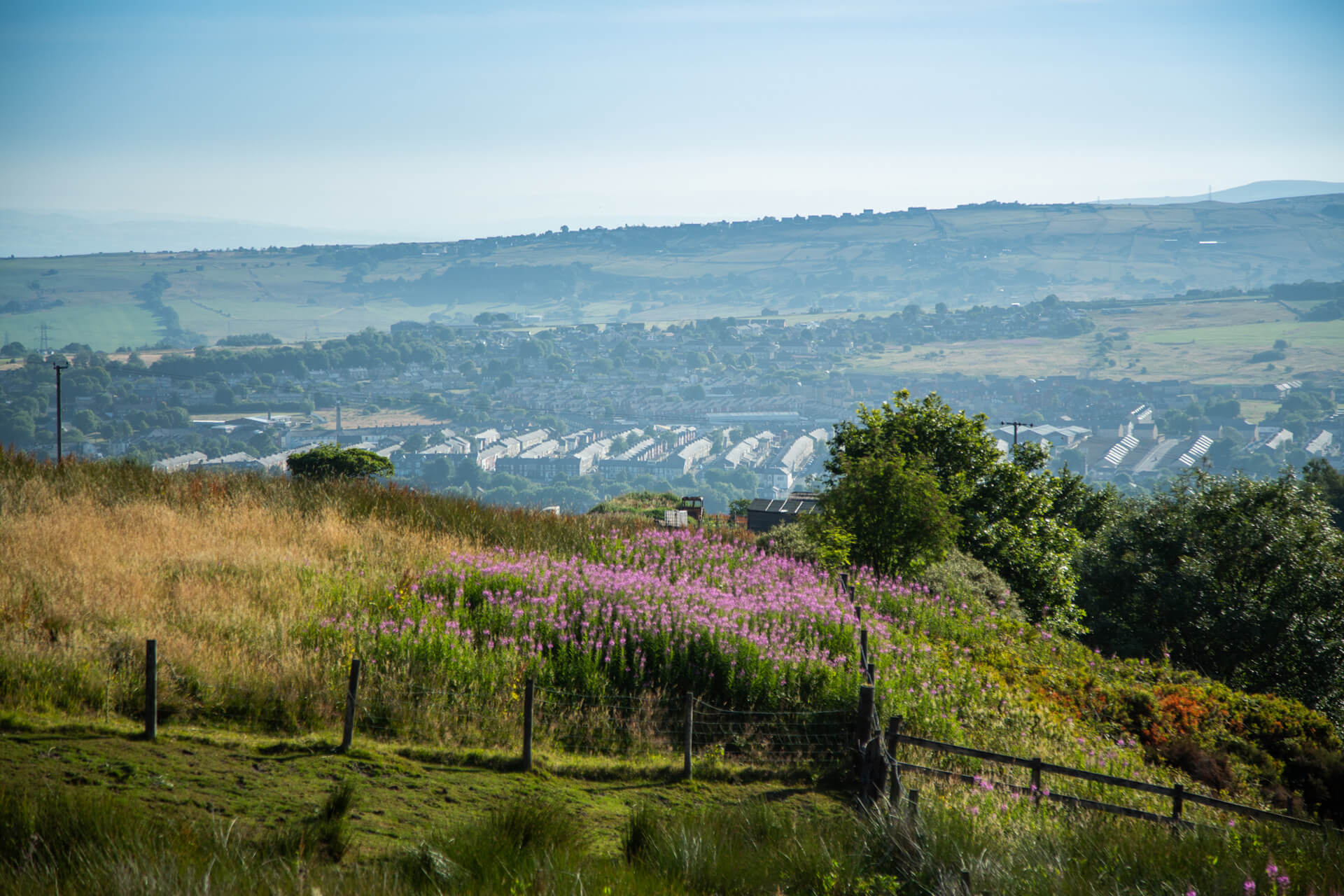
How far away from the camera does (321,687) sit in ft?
28.8

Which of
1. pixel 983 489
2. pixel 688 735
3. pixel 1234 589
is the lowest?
pixel 1234 589

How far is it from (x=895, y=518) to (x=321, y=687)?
11269mm

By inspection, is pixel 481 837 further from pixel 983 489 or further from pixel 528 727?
pixel 983 489

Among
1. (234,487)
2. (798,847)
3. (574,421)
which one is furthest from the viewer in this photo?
(574,421)

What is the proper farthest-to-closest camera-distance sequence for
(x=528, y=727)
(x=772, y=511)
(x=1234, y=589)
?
(x=772, y=511)
(x=1234, y=589)
(x=528, y=727)

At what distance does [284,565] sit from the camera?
458 inches

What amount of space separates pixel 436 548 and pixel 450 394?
17667 centimetres

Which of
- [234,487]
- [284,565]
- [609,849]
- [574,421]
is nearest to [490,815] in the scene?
[609,849]

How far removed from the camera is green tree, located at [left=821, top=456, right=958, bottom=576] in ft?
55.5

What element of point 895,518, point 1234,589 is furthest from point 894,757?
point 1234,589

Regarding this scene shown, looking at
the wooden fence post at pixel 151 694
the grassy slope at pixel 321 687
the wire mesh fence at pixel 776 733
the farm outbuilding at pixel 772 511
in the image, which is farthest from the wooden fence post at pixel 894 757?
the farm outbuilding at pixel 772 511

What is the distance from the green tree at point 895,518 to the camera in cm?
1691

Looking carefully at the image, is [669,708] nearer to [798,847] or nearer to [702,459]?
[798,847]

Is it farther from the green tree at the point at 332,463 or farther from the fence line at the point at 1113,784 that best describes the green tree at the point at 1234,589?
the green tree at the point at 332,463
